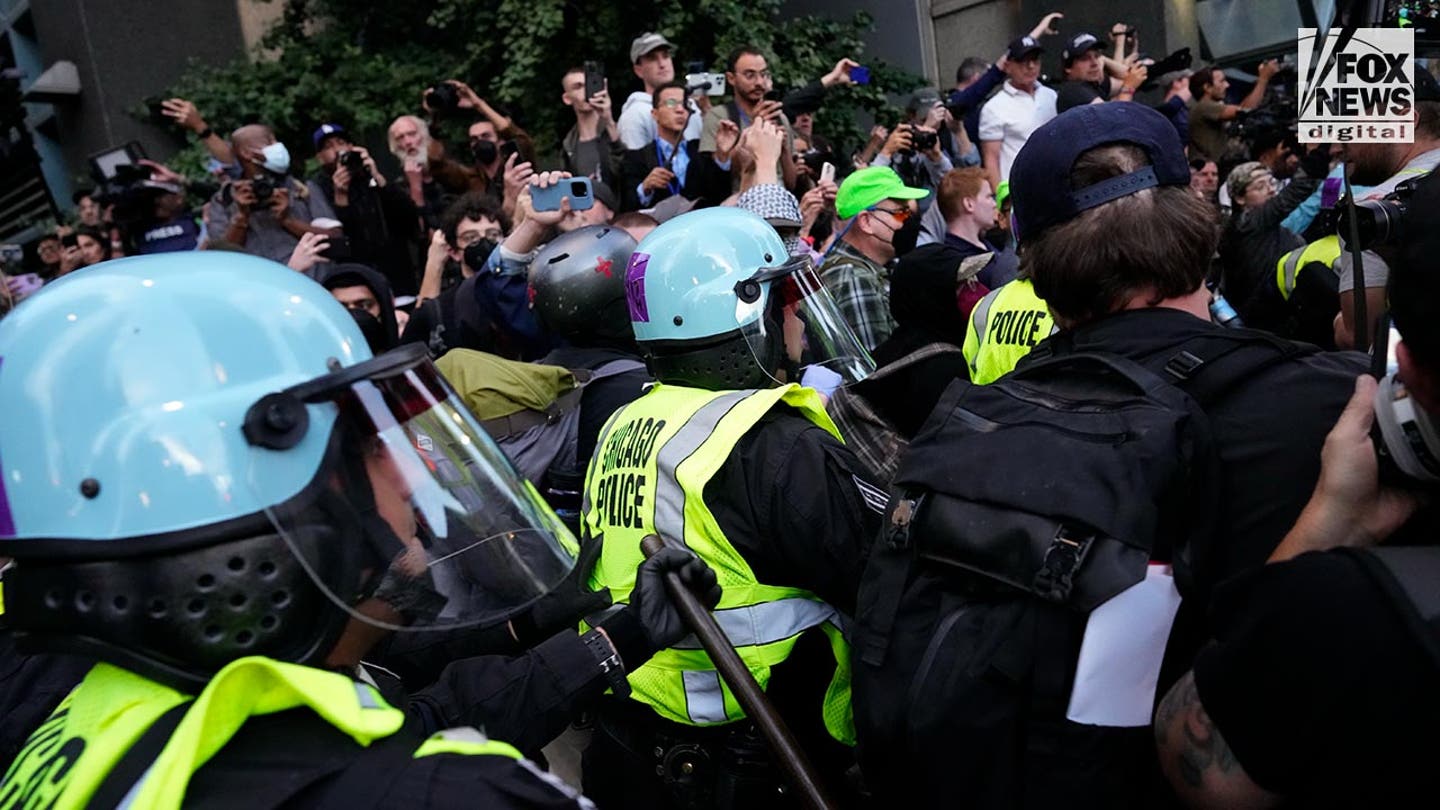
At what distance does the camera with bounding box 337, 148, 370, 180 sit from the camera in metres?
7.21

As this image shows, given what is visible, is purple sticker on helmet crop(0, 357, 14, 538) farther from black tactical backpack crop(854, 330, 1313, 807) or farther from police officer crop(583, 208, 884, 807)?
police officer crop(583, 208, 884, 807)

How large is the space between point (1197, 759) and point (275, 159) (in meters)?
6.89

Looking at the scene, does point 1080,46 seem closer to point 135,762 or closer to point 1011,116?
point 1011,116

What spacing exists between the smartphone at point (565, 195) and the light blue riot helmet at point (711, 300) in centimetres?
204

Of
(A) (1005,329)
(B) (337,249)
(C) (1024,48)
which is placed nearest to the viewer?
(A) (1005,329)

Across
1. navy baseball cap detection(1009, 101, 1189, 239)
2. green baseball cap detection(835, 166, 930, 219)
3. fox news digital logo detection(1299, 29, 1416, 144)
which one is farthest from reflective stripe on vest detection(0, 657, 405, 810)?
green baseball cap detection(835, 166, 930, 219)

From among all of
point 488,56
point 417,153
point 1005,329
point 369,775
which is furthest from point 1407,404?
point 488,56

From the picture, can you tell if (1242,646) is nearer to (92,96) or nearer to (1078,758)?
(1078,758)

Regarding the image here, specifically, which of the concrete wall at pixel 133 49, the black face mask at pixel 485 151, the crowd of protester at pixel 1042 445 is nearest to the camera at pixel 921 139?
the crowd of protester at pixel 1042 445

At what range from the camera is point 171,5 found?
13.8 m

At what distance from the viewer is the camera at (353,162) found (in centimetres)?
721

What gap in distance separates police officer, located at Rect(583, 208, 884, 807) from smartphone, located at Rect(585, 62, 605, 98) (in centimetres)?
434

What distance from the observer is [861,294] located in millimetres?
5102

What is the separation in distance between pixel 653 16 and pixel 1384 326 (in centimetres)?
1006
